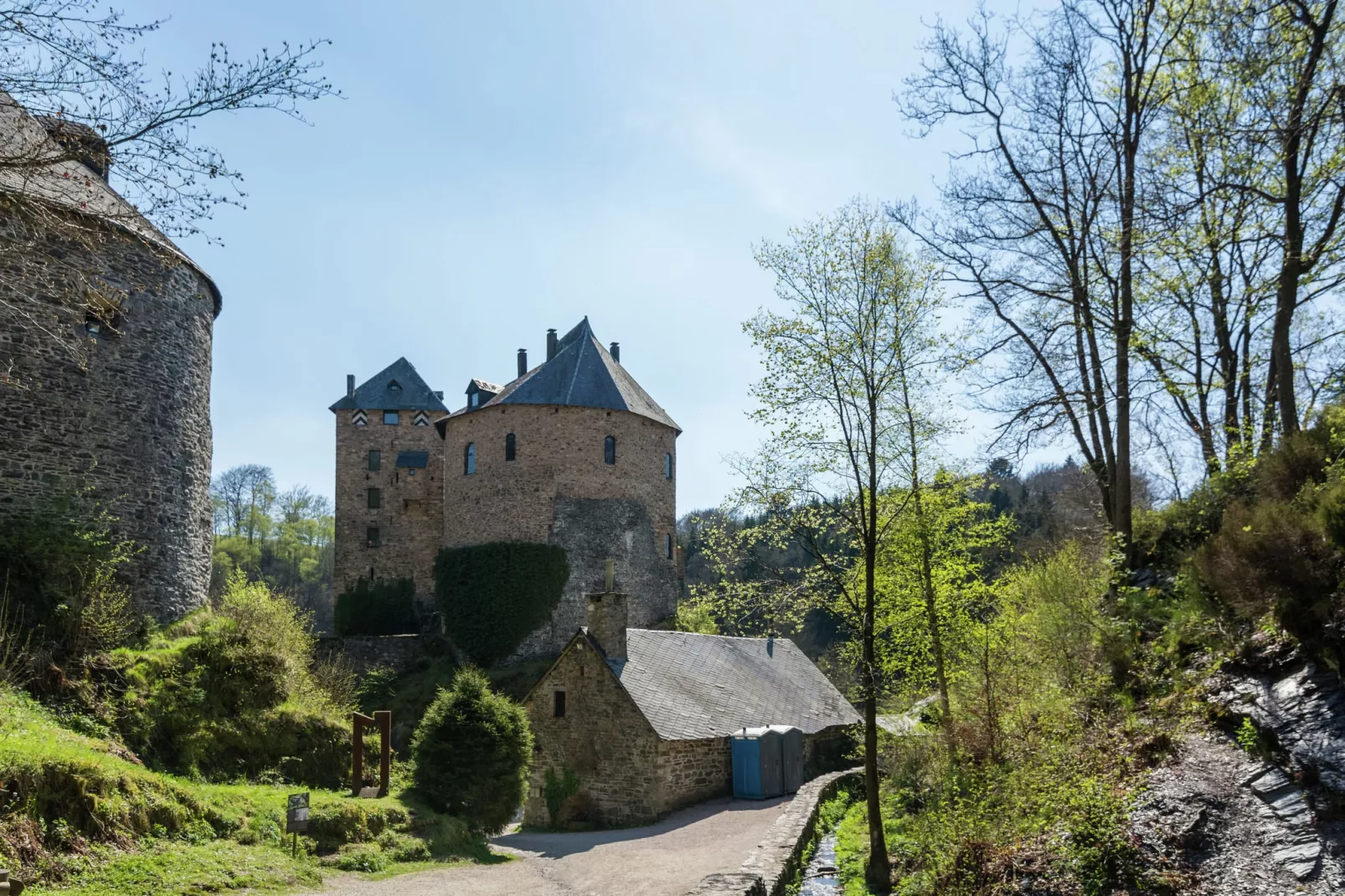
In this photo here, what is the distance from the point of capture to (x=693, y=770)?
19.7 metres

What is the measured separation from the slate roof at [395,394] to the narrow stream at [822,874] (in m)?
32.6

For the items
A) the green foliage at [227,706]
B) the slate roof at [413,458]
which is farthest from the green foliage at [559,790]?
the slate roof at [413,458]

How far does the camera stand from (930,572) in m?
15.3

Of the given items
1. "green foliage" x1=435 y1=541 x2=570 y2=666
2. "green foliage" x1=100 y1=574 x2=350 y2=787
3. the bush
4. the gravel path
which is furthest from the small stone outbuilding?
"green foliage" x1=435 y1=541 x2=570 y2=666

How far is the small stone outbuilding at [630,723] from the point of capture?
1881 cm

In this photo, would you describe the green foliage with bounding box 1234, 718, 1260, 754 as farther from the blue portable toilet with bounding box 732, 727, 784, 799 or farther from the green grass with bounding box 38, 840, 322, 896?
the blue portable toilet with bounding box 732, 727, 784, 799

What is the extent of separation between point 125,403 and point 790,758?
49.5 feet

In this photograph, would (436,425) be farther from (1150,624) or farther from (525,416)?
(1150,624)

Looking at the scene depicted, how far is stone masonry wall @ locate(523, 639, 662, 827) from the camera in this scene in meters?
18.7

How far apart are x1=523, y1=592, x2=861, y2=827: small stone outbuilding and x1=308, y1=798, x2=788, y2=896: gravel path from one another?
2.73 ft

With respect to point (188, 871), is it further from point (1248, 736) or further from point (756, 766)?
point (756, 766)

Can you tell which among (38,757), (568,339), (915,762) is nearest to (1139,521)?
→ (915,762)

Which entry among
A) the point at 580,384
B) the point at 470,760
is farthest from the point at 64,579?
the point at 580,384

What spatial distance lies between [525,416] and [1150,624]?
2612 centimetres
